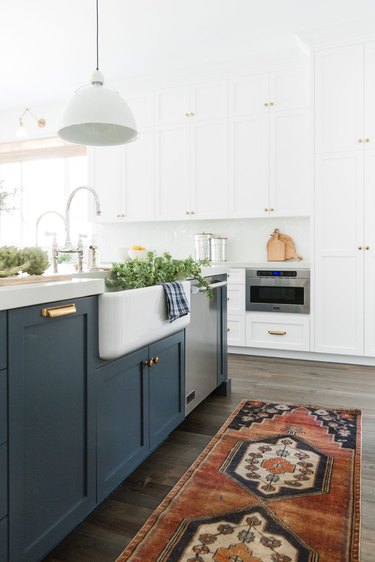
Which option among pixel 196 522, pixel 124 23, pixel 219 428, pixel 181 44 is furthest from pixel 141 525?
pixel 181 44

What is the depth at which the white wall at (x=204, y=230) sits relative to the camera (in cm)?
478

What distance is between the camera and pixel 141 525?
161 cm

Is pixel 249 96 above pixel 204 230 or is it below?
above

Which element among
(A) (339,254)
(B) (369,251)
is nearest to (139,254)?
(A) (339,254)

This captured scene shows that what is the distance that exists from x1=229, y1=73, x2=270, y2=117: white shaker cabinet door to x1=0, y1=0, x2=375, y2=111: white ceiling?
0.25 meters

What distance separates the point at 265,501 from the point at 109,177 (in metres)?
4.27

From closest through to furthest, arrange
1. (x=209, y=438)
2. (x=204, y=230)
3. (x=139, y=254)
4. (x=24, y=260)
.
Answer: (x=24, y=260), (x=209, y=438), (x=139, y=254), (x=204, y=230)

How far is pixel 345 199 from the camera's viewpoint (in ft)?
13.1

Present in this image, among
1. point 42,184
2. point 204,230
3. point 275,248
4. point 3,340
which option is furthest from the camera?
point 42,184

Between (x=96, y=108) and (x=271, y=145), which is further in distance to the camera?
(x=271, y=145)

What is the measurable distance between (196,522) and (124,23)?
376 centimetres

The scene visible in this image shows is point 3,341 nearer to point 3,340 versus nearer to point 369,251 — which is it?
point 3,340

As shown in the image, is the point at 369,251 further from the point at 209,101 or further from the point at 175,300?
the point at 175,300

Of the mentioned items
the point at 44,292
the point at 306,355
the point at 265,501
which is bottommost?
the point at 265,501
